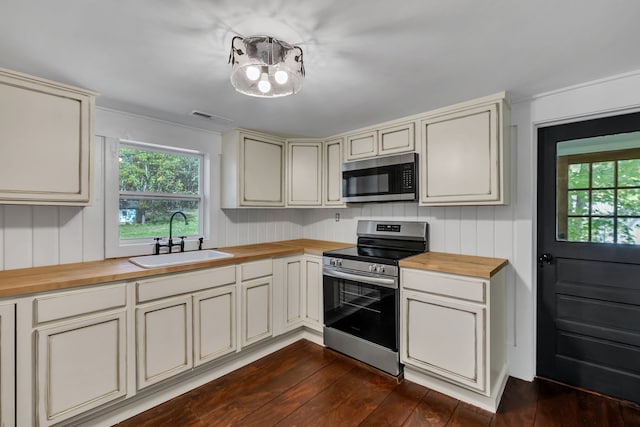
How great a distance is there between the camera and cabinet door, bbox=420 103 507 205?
2121 millimetres

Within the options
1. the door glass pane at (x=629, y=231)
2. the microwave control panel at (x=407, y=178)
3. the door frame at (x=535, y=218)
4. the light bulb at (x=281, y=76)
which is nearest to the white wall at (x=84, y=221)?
the light bulb at (x=281, y=76)

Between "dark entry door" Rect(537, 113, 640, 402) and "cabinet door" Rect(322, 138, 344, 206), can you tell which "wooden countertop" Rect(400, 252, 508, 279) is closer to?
"dark entry door" Rect(537, 113, 640, 402)

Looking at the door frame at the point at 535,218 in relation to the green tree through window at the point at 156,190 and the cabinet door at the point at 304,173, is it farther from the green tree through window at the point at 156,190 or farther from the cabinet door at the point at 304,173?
the green tree through window at the point at 156,190

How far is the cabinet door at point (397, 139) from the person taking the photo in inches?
102

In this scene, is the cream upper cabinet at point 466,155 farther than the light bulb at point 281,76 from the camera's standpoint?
Yes

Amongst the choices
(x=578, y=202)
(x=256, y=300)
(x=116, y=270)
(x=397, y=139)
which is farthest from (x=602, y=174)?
(x=116, y=270)

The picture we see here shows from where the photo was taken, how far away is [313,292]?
2922mm

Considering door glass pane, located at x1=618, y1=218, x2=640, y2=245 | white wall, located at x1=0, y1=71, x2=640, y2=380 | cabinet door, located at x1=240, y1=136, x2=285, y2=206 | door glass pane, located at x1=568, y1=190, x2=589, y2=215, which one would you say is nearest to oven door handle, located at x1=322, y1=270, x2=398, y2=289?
white wall, located at x1=0, y1=71, x2=640, y2=380

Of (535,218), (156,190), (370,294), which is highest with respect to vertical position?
(156,190)

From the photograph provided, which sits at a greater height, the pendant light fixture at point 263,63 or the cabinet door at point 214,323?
the pendant light fixture at point 263,63

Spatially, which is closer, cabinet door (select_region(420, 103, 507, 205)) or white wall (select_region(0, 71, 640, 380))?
white wall (select_region(0, 71, 640, 380))

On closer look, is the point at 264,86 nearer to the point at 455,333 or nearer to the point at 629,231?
the point at 455,333

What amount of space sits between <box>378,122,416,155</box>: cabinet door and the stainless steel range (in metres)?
0.71

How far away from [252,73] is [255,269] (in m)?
1.68
